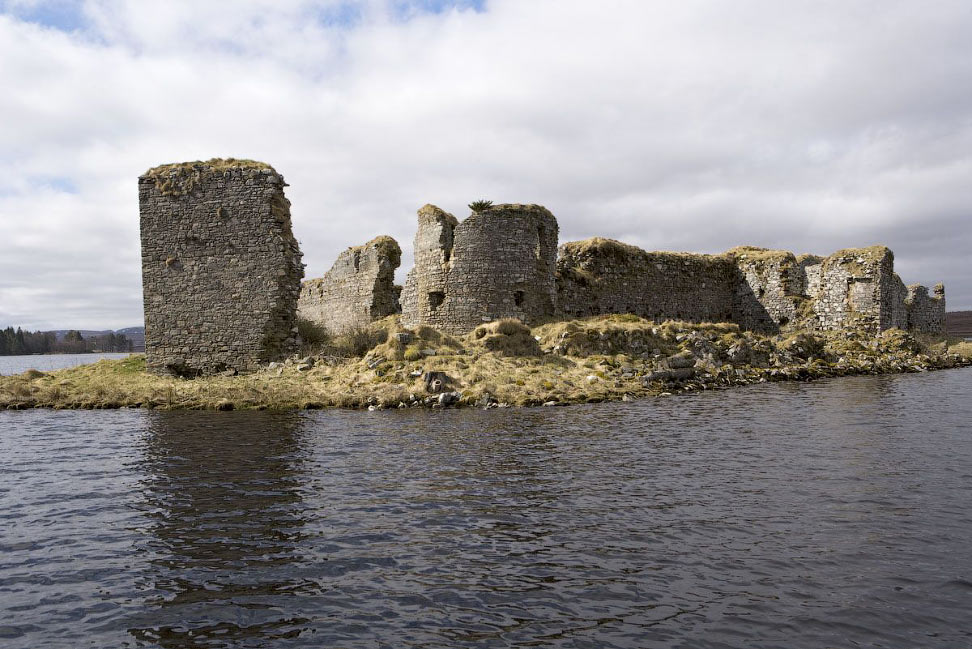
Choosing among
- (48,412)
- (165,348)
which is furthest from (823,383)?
(48,412)

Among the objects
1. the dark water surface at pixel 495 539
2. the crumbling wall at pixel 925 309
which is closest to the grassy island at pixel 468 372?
the dark water surface at pixel 495 539

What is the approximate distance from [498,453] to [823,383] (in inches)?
672

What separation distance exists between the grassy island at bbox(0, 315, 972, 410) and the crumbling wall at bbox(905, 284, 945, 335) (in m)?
13.9

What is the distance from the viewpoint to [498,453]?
11609mm

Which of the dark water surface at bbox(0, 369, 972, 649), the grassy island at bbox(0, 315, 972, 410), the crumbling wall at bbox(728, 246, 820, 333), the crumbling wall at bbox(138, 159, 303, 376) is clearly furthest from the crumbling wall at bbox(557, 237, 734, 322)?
the dark water surface at bbox(0, 369, 972, 649)

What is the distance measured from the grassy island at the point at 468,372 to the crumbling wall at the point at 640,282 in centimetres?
321

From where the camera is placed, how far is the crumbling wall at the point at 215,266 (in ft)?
71.7

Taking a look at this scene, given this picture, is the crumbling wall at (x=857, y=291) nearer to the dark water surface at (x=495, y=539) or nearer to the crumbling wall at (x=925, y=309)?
the crumbling wall at (x=925, y=309)

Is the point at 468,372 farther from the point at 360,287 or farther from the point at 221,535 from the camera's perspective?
the point at 360,287

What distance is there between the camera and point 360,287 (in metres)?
32.1

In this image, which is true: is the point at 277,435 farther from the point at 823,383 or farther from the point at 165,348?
the point at 823,383

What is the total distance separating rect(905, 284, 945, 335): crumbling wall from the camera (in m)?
37.1

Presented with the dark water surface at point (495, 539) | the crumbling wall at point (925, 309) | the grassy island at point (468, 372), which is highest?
the crumbling wall at point (925, 309)

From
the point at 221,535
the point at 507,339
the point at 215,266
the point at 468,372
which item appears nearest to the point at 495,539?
the point at 221,535
